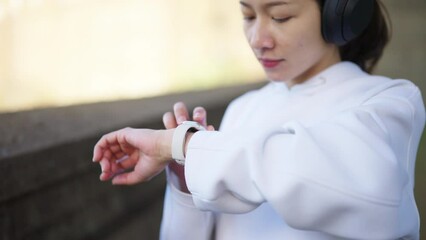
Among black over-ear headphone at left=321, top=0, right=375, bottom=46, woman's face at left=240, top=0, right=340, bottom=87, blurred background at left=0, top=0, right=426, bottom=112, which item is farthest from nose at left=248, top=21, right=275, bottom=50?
blurred background at left=0, top=0, right=426, bottom=112

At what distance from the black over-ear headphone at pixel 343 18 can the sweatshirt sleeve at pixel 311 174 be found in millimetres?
198

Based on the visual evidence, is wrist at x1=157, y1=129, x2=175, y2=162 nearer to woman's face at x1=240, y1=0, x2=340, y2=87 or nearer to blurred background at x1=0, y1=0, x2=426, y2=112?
woman's face at x1=240, y1=0, x2=340, y2=87

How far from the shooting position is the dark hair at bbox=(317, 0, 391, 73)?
1.10 m

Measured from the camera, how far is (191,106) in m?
2.01

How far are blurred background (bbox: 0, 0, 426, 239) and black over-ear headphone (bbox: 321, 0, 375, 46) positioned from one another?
542mm

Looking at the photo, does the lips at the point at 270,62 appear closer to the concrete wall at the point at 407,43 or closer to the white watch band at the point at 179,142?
the white watch band at the point at 179,142

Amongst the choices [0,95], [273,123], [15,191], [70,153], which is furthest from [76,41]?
[273,123]

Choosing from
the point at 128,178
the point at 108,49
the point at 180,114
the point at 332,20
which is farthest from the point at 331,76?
the point at 108,49

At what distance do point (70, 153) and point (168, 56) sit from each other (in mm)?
1400

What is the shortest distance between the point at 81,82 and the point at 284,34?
39.6 inches

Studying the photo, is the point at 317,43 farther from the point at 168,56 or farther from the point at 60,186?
the point at 168,56

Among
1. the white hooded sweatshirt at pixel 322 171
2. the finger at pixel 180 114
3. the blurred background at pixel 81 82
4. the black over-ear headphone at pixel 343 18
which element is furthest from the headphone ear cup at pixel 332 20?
the blurred background at pixel 81 82

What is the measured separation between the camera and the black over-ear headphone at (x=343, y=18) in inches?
35.9

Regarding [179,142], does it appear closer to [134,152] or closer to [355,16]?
[134,152]
